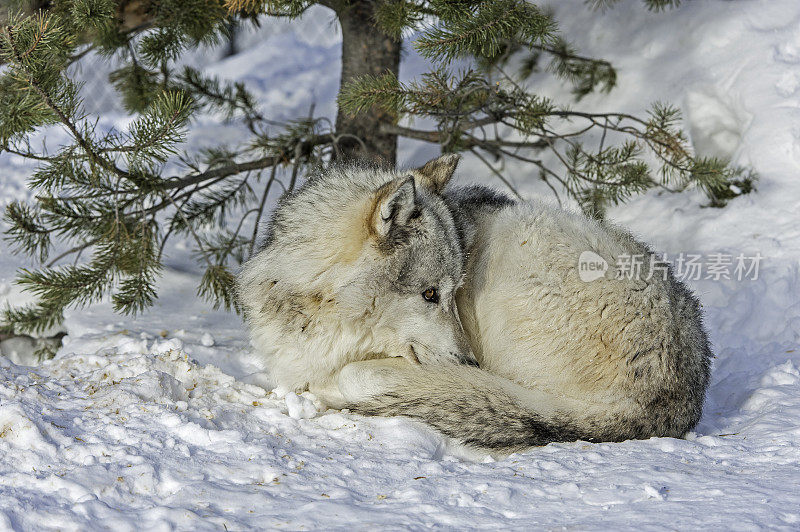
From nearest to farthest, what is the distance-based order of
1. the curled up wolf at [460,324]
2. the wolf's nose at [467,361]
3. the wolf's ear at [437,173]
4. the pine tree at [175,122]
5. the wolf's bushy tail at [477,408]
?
the wolf's bushy tail at [477,408] → the curled up wolf at [460,324] → the wolf's nose at [467,361] → the wolf's ear at [437,173] → the pine tree at [175,122]

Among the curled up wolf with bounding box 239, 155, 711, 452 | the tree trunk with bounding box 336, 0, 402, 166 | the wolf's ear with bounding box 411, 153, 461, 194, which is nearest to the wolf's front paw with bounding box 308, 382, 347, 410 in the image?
the curled up wolf with bounding box 239, 155, 711, 452

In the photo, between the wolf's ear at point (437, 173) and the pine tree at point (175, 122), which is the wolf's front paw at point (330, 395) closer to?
the wolf's ear at point (437, 173)

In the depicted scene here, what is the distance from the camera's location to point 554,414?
3379 millimetres

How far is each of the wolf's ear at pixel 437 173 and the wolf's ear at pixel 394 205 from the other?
0.49m

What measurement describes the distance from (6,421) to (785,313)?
196 inches

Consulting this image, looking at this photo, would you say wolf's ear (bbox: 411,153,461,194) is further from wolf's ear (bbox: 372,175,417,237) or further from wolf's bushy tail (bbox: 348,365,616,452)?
wolf's bushy tail (bbox: 348,365,616,452)

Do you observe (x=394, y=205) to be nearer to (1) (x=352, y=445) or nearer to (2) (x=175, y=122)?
(1) (x=352, y=445)

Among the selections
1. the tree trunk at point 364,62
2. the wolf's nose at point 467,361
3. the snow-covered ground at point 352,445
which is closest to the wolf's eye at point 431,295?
the wolf's nose at point 467,361

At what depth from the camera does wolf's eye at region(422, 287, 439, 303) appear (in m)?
3.53

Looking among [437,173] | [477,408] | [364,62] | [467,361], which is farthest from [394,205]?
[364,62]

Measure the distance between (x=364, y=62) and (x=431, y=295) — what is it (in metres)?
3.05

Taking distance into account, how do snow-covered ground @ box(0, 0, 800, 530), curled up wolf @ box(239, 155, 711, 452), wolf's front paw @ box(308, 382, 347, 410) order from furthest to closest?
wolf's front paw @ box(308, 382, 347, 410) → curled up wolf @ box(239, 155, 711, 452) → snow-covered ground @ box(0, 0, 800, 530)

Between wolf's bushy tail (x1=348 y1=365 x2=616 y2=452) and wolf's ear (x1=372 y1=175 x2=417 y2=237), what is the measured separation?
72cm

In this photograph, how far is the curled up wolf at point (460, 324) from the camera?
337 cm
